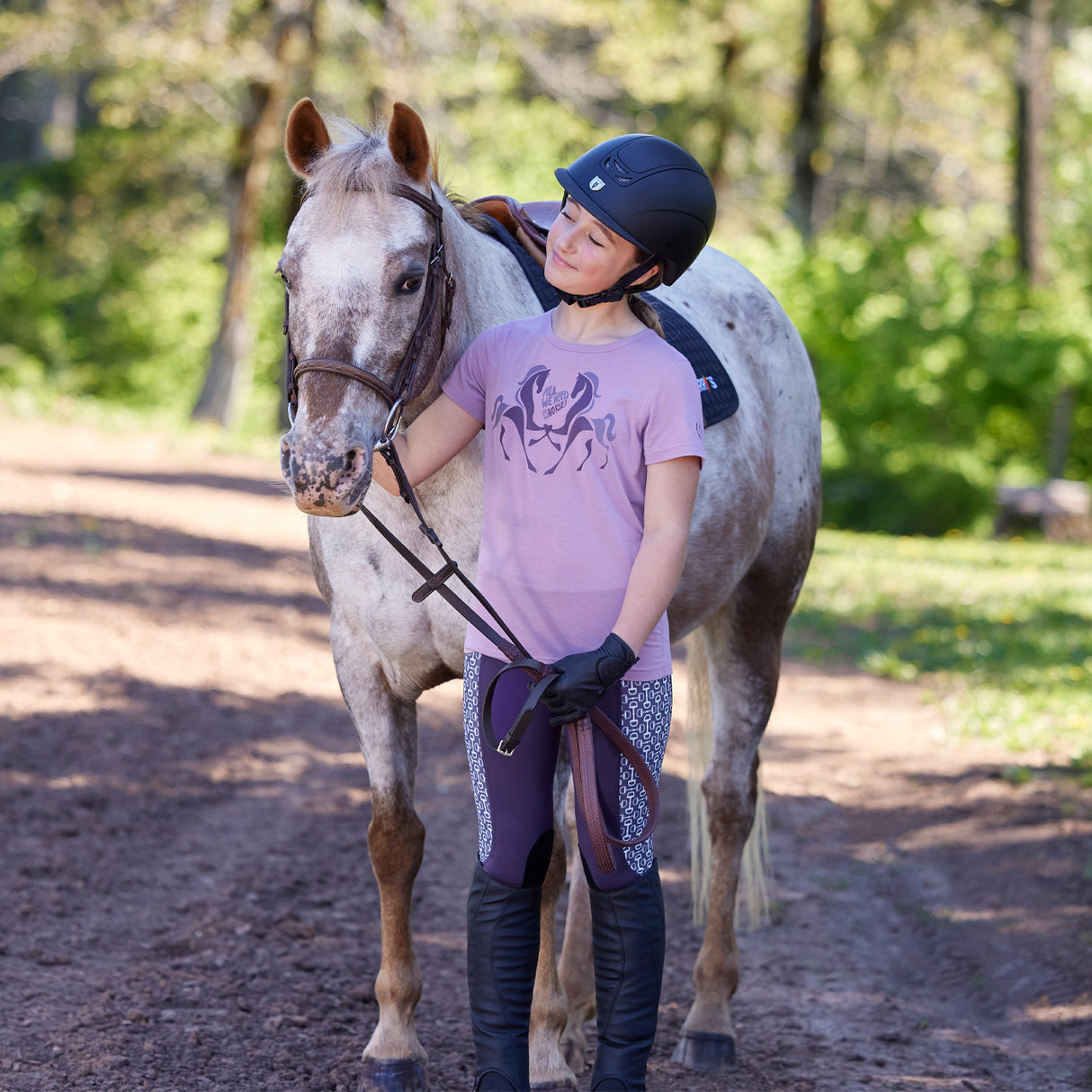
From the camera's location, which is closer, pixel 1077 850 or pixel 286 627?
pixel 1077 850

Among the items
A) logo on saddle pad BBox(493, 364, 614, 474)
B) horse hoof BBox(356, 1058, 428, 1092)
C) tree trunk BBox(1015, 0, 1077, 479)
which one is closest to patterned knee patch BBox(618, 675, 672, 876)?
logo on saddle pad BBox(493, 364, 614, 474)

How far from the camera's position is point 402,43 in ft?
54.9

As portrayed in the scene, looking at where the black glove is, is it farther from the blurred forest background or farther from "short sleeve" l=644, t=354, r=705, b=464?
the blurred forest background

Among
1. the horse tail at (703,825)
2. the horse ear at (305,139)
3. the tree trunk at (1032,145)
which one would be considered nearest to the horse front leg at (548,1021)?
the horse tail at (703,825)

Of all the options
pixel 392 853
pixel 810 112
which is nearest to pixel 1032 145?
pixel 810 112

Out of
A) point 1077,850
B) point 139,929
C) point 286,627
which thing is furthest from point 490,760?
point 286,627

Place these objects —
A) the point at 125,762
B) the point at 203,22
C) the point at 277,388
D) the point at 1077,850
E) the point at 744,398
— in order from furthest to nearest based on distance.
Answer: the point at 277,388, the point at 203,22, the point at 125,762, the point at 1077,850, the point at 744,398

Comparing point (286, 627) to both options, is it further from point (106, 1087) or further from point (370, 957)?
point (106, 1087)

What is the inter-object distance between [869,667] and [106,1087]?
6.46 meters

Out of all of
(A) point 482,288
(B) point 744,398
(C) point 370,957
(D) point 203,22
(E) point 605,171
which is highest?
(D) point 203,22

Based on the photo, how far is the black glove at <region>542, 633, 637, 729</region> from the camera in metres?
2.21

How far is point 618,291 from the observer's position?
94.7 inches

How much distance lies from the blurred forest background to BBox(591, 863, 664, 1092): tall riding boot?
10.4m

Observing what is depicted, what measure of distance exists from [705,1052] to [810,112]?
17333 mm
